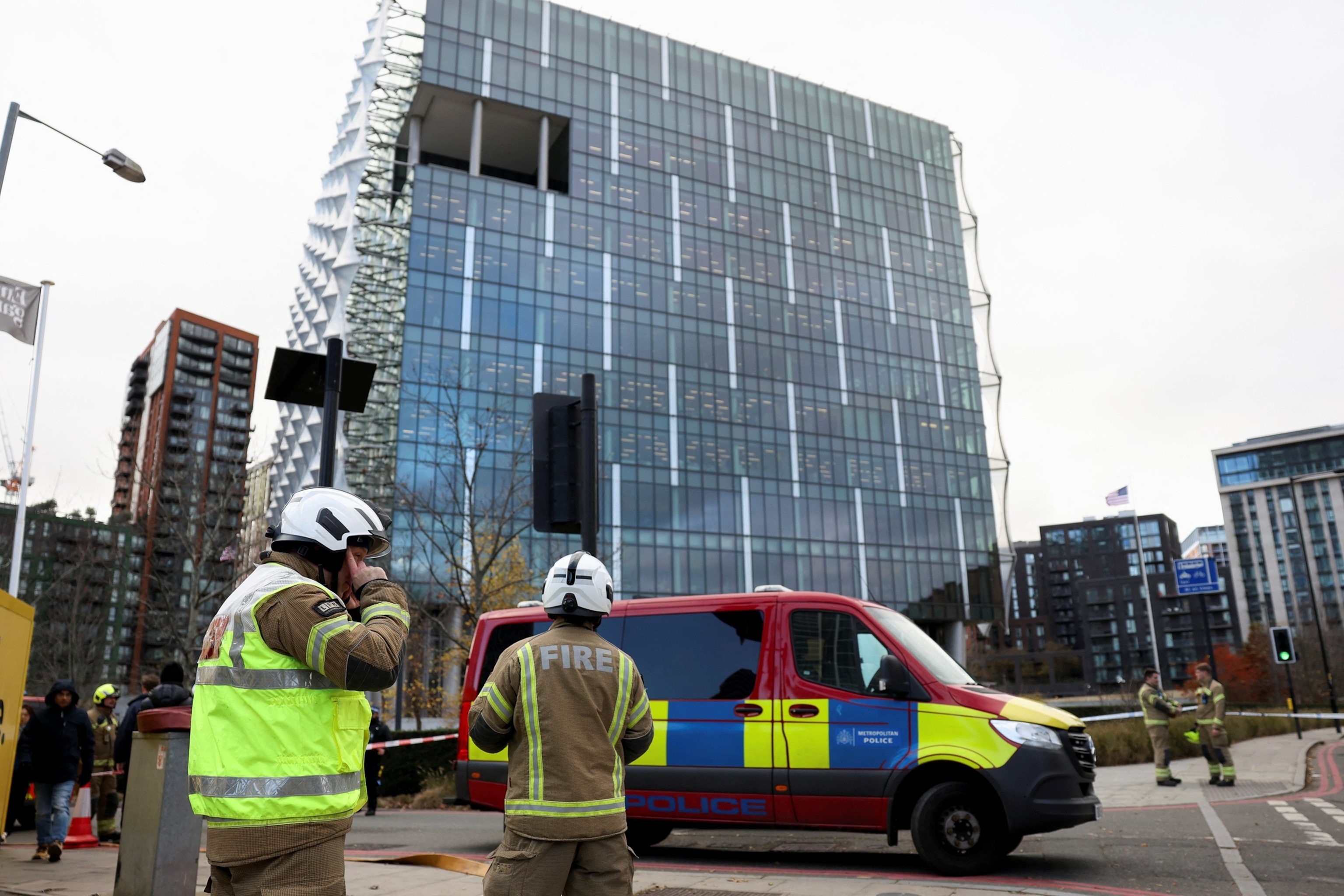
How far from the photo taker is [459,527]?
2078 inches

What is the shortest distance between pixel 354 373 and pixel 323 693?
4880mm

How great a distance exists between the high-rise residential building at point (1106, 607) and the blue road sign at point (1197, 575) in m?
86.0

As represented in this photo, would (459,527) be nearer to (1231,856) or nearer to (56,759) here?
(56,759)

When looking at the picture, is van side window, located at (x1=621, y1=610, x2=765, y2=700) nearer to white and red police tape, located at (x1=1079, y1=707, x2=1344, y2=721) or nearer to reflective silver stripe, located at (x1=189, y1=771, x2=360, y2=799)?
→ reflective silver stripe, located at (x1=189, y1=771, x2=360, y2=799)

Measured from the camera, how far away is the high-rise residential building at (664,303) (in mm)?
58906

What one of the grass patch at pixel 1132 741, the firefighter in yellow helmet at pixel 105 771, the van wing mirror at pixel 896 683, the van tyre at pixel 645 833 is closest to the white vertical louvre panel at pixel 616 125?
the grass patch at pixel 1132 741

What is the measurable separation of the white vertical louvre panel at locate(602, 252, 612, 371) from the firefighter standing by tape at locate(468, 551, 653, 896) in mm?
59905

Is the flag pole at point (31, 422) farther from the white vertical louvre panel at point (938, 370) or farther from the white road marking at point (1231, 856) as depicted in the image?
the white vertical louvre panel at point (938, 370)

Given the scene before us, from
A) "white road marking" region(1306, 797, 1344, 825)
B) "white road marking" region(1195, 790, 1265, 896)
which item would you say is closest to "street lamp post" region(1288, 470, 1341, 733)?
"white road marking" region(1306, 797, 1344, 825)

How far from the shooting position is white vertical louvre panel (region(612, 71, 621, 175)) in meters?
67.6

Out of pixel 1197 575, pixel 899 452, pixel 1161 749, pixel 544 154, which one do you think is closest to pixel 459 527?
pixel 544 154

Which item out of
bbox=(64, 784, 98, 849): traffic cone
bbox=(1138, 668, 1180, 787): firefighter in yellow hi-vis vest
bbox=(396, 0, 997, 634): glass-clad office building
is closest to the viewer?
bbox=(64, 784, 98, 849): traffic cone

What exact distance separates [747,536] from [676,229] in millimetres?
22641

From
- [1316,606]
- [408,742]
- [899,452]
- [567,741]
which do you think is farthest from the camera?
[899,452]
